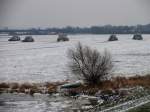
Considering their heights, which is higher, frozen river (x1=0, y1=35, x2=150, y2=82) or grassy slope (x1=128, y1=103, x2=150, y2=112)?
grassy slope (x1=128, y1=103, x2=150, y2=112)

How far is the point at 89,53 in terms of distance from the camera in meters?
35.8

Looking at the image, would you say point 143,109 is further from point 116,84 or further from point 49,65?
point 49,65

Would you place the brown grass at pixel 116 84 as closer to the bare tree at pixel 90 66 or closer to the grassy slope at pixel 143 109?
the bare tree at pixel 90 66

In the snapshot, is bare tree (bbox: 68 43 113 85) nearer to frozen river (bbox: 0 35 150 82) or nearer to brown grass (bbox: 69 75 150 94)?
brown grass (bbox: 69 75 150 94)

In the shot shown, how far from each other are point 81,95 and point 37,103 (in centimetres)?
436

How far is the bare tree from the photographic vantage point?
116 feet

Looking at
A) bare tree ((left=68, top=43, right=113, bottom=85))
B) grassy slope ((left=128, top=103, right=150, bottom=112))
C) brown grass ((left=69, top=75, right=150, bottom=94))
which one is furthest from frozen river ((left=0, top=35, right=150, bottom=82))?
Answer: grassy slope ((left=128, top=103, right=150, bottom=112))

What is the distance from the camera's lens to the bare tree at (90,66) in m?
35.3

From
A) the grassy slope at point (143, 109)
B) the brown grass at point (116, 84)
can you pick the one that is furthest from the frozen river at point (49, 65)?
the grassy slope at point (143, 109)

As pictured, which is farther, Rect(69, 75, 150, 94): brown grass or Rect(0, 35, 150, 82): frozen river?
Rect(0, 35, 150, 82): frozen river

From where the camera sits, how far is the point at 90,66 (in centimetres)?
3553

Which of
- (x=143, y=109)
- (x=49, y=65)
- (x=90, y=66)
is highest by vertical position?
(x=143, y=109)

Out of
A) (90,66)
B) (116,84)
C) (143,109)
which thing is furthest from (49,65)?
(143,109)

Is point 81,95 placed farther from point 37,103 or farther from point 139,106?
point 139,106
